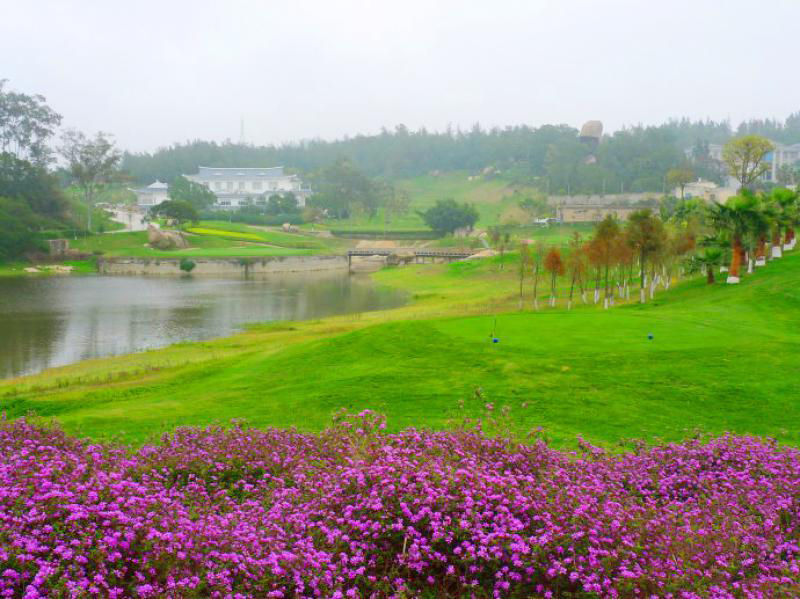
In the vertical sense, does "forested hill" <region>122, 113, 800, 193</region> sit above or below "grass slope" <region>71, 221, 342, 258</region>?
above

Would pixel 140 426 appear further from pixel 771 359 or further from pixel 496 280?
pixel 496 280

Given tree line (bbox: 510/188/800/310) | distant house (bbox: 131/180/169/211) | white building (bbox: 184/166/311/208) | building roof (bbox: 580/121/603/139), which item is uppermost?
building roof (bbox: 580/121/603/139)

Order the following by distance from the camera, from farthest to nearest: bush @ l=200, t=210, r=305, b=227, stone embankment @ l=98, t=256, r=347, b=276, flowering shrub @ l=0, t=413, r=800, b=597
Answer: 1. bush @ l=200, t=210, r=305, b=227
2. stone embankment @ l=98, t=256, r=347, b=276
3. flowering shrub @ l=0, t=413, r=800, b=597

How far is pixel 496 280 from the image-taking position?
6016 centimetres

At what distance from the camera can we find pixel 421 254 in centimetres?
8112

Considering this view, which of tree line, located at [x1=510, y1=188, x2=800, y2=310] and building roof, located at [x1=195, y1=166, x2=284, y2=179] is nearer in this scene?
tree line, located at [x1=510, y1=188, x2=800, y2=310]

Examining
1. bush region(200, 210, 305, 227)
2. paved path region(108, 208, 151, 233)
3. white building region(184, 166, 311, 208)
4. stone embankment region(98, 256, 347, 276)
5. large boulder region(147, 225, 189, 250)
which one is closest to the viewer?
stone embankment region(98, 256, 347, 276)

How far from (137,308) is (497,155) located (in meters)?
128

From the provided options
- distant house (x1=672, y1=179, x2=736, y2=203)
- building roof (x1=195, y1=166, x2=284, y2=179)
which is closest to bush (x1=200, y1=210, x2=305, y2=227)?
building roof (x1=195, y1=166, x2=284, y2=179)

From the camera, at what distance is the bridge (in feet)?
260

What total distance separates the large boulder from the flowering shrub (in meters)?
77.5

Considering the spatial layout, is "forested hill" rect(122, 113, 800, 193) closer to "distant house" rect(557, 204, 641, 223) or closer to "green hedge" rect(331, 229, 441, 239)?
"distant house" rect(557, 204, 641, 223)

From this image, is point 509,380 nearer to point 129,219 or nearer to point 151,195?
point 129,219

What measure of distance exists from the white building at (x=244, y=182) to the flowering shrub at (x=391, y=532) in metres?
134
